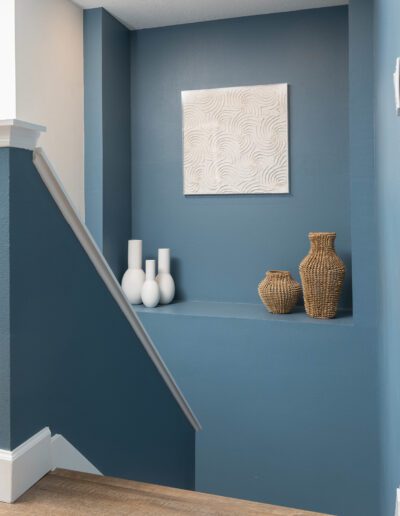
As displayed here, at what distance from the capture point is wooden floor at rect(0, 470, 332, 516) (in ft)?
3.54

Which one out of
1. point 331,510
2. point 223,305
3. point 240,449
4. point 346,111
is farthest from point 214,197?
point 331,510

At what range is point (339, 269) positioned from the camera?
298 centimetres

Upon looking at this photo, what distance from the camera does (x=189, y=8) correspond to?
3277mm

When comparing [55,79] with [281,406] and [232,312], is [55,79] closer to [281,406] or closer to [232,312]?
[232,312]

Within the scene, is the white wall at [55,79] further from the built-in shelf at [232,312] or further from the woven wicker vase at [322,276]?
the woven wicker vase at [322,276]

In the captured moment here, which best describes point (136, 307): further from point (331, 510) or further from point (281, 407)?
point (331, 510)

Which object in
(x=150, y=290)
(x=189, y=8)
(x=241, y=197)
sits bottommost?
(x=150, y=290)

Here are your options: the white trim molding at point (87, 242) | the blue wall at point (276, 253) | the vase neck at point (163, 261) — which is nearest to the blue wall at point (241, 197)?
the blue wall at point (276, 253)

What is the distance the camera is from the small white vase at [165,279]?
346cm

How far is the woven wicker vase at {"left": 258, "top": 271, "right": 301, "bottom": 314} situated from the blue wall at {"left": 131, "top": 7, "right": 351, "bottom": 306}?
305mm

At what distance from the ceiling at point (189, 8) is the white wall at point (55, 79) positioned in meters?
0.25

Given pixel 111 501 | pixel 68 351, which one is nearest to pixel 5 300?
pixel 68 351

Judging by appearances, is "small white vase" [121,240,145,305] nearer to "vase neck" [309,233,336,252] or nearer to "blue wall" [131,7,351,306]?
"blue wall" [131,7,351,306]

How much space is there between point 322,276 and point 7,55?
1955 millimetres
